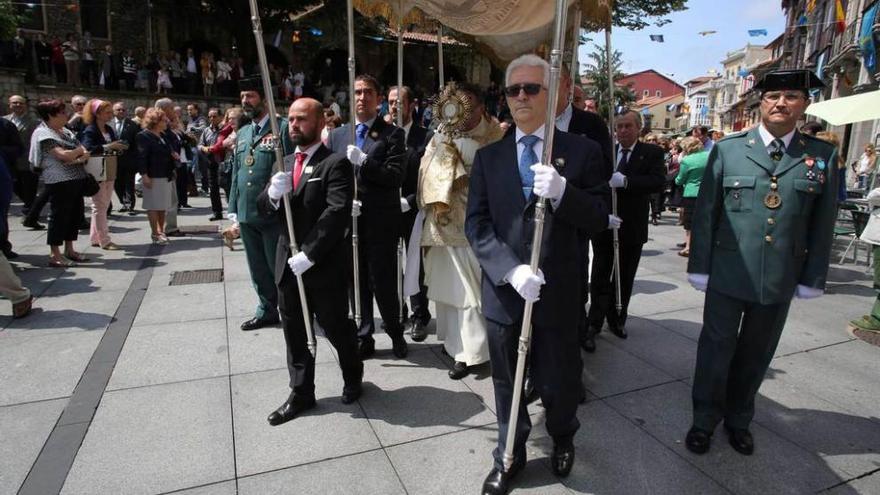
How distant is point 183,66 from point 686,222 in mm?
20410

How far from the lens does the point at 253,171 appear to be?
4453 millimetres

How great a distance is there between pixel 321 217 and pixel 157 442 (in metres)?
1.60

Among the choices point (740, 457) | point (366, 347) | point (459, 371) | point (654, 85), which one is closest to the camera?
point (740, 457)

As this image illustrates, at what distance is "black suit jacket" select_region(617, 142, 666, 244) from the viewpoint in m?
4.52

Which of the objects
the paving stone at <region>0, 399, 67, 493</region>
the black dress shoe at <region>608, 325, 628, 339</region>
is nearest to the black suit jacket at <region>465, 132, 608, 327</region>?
the black dress shoe at <region>608, 325, 628, 339</region>

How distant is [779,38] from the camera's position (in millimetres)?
45969

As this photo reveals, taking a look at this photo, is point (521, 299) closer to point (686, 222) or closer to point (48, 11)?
point (686, 222)

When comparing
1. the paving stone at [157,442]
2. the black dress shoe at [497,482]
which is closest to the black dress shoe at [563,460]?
the black dress shoe at [497,482]

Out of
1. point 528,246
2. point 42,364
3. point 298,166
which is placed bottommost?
point 42,364

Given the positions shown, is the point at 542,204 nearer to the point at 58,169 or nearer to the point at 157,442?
the point at 157,442

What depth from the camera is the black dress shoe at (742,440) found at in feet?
9.68

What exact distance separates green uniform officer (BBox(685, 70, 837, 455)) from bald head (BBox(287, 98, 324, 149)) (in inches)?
93.6

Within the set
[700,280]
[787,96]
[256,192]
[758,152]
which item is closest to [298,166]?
[256,192]

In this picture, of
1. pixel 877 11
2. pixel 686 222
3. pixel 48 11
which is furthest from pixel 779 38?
pixel 48 11
